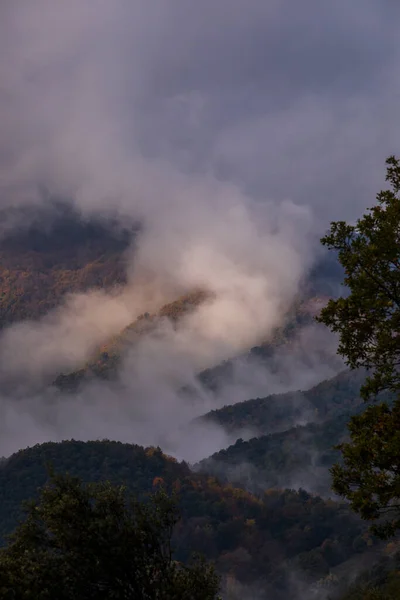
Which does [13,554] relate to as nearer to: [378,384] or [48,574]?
[48,574]

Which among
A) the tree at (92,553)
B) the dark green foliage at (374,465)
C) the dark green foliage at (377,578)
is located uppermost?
the tree at (92,553)

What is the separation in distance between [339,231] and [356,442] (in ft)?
30.9

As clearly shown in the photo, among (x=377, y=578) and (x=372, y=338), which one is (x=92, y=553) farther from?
(x=377, y=578)

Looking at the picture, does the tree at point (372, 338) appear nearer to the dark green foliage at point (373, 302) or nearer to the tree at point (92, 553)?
the dark green foliage at point (373, 302)

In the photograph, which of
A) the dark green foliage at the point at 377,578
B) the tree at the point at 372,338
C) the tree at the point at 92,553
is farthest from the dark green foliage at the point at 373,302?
the dark green foliage at the point at 377,578

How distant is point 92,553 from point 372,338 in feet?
49.1

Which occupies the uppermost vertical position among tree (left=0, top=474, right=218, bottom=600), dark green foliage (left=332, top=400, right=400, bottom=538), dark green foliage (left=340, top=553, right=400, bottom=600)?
tree (left=0, top=474, right=218, bottom=600)

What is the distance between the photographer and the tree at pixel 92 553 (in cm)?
2061

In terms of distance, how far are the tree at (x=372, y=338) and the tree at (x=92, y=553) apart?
8.26 metres

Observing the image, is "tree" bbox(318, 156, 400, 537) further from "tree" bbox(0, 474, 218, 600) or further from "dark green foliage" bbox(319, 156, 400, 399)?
"tree" bbox(0, 474, 218, 600)

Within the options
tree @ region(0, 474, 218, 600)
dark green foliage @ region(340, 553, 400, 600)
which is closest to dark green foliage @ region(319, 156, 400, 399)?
tree @ region(0, 474, 218, 600)

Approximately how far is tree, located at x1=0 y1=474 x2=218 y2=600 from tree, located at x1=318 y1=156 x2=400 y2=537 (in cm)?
826

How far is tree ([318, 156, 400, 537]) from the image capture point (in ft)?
67.5

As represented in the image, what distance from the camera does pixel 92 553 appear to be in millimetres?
21047
